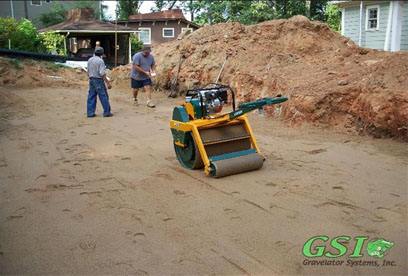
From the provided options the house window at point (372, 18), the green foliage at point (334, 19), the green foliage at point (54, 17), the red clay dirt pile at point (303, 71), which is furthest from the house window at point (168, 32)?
the house window at point (372, 18)

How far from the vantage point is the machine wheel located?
19.3 ft

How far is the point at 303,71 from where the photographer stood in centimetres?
1062

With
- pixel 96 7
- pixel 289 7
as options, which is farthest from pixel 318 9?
pixel 96 7

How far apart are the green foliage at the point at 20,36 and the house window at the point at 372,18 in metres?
17.3

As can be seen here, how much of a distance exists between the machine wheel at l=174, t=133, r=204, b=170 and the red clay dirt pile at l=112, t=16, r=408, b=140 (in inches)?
137

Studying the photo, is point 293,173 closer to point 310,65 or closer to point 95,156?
point 95,156

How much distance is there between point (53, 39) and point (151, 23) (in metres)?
10.6

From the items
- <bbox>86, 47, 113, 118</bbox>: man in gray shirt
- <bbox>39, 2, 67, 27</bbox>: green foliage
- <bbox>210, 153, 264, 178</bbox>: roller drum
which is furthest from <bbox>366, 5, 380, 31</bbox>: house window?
<bbox>39, 2, 67, 27</bbox>: green foliage

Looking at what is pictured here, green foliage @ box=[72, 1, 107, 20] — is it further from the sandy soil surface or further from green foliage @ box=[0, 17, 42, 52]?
the sandy soil surface

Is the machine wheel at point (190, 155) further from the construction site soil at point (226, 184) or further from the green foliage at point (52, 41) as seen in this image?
the green foliage at point (52, 41)

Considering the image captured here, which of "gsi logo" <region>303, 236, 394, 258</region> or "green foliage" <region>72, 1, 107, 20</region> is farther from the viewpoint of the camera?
"green foliage" <region>72, 1, 107, 20</region>

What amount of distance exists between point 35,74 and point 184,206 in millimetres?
13800

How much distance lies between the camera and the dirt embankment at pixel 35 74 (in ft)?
51.1

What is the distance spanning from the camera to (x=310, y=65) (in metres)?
11.1
